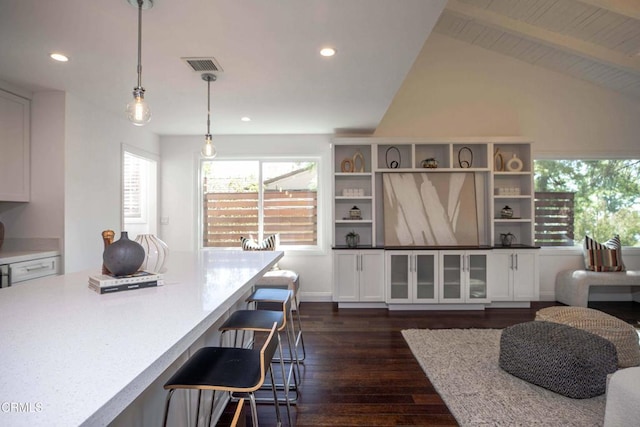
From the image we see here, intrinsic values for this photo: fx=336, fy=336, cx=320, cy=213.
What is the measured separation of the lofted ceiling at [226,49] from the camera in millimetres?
1983

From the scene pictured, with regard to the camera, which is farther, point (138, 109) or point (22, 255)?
point (22, 255)

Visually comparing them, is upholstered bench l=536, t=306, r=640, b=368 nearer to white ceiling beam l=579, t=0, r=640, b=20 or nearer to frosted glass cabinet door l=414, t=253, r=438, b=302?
frosted glass cabinet door l=414, t=253, r=438, b=302

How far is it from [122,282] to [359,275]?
11.0 ft

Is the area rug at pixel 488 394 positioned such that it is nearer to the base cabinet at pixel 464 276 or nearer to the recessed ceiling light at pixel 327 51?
the base cabinet at pixel 464 276

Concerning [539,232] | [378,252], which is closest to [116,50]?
[378,252]

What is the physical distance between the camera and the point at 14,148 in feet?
10.2

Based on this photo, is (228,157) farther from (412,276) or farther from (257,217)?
(412,276)

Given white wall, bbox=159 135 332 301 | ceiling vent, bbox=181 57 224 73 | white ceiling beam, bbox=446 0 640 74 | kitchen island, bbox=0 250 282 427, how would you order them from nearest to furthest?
kitchen island, bbox=0 250 282 427 < ceiling vent, bbox=181 57 224 73 < white ceiling beam, bbox=446 0 640 74 < white wall, bbox=159 135 332 301

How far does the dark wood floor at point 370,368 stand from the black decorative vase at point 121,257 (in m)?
1.28

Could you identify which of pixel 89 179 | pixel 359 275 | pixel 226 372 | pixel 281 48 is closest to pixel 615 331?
pixel 359 275

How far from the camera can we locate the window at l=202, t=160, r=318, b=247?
510 cm

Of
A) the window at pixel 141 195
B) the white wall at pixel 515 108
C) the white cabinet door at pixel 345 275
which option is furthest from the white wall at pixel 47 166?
the white wall at pixel 515 108

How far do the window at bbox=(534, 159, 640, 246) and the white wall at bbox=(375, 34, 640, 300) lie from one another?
0.61 ft

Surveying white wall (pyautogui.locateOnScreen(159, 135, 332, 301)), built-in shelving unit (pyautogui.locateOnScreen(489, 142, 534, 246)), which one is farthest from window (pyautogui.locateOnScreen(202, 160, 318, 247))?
built-in shelving unit (pyautogui.locateOnScreen(489, 142, 534, 246))
